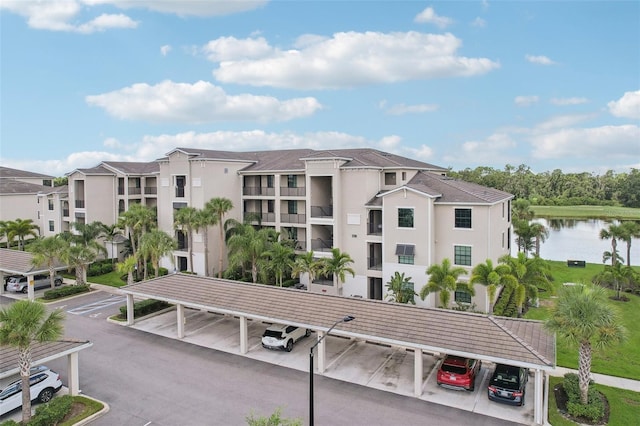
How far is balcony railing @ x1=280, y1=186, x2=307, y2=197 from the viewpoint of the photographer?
38500 mm

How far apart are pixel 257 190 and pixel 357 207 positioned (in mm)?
12154

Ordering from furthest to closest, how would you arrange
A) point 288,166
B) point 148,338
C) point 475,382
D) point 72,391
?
1. point 288,166
2. point 148,338
3. point 475,382
4. point 72,391

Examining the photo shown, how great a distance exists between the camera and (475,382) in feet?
64.7

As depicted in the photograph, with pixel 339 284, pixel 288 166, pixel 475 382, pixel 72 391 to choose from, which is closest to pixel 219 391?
pixel 72 391

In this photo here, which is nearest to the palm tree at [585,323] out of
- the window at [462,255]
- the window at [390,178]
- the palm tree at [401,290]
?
the palm tree at [401,290]

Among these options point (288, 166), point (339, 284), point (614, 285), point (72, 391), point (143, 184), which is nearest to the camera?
point (72, 391)

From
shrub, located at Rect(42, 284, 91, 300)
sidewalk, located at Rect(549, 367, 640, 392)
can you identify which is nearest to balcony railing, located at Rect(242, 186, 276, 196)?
shrub, located at Rect(42, 284, 91, 300)

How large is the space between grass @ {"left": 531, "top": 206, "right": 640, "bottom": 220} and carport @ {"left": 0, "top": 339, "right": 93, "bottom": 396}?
8919cm

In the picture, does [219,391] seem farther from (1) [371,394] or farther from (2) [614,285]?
(2) [614,285]

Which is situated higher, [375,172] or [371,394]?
[375,172]

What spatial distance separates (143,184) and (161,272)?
13.2 meters

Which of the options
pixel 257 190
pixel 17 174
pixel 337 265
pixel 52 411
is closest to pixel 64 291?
pixel 257 190

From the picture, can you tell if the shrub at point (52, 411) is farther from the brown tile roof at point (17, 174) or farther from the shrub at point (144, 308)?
the brown tile roof at point (17, 174)

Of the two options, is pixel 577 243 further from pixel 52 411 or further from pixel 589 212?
pixel 52 411
